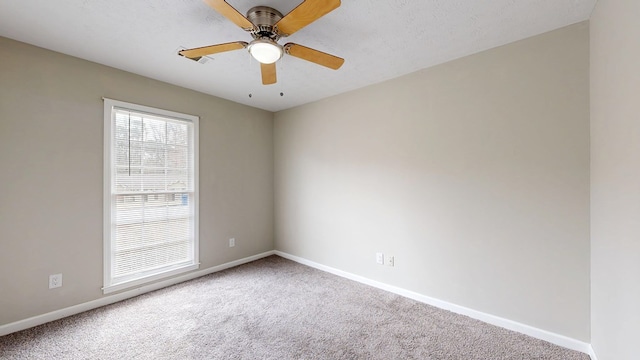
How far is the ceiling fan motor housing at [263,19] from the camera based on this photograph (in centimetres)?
172

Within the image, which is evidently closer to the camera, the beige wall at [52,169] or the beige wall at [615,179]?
the beige wall at [615,179]

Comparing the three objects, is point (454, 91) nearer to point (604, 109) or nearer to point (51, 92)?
point (604, 109)

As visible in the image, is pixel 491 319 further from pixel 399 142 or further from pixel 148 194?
pixel 148 194

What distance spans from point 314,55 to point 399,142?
1449 millimetres

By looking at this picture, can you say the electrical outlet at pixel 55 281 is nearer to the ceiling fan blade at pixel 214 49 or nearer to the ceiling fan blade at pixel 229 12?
the ceiling fan blade at pixel 214 49

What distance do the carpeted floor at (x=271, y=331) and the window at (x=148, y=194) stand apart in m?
0.38

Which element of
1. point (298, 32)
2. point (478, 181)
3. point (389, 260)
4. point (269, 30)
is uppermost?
point (298, 32)

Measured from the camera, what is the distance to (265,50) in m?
1.76

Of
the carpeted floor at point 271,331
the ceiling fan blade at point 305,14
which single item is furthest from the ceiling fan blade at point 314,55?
the carpeted floor at point 271,331

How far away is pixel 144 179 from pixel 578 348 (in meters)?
4.23

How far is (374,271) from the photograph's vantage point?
3094mm

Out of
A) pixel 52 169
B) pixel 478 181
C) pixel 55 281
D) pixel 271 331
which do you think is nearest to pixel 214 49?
→ pixel 52 169

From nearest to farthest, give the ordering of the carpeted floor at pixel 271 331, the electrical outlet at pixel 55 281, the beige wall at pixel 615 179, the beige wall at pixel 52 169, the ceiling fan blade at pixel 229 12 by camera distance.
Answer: the beige wall at pixel 615 179 → the ceiling fan blade at pixel 229 12 → the carpeted floor at pixel 271 331 → the beige wall at pixel 52 169 → the electrical outlet at pixel 55 281

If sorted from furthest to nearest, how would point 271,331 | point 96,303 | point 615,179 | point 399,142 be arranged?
point 399,142 < point 96,303 < point 271,331 < point 615,179
